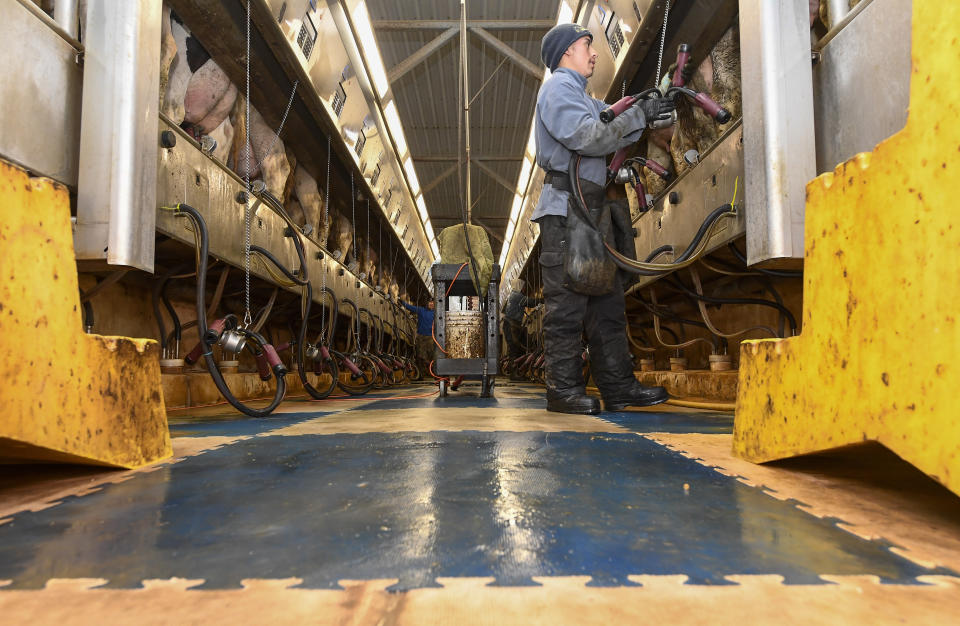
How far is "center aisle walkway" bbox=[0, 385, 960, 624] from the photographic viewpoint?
60 centimetres

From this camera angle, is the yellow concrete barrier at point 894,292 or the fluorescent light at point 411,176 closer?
the yellow concrete barrier at point 894,292

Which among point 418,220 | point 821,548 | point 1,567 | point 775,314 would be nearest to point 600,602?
point 821,548

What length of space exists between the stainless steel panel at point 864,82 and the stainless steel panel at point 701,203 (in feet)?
1.37

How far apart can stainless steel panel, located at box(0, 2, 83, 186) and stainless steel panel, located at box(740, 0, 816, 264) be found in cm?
278

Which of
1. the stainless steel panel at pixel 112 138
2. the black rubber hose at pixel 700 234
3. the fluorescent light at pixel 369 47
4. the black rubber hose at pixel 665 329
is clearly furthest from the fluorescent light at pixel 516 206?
the stainless steel panel at pixel 112 138

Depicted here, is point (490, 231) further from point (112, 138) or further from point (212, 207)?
point (112, 138)

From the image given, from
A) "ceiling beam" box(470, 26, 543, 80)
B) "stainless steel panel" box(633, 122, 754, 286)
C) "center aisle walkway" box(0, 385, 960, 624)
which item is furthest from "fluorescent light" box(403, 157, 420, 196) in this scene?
"center aisle walkway" box(0, 385, 960, 624)

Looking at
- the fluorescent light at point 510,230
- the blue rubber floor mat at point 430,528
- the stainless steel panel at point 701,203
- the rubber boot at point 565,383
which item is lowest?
the blue rubber floor mat at point 430,528

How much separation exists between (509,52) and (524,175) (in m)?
3.19

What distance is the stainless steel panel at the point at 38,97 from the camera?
5.76 feet

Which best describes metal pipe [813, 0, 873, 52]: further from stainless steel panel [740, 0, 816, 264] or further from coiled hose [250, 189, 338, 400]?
coiled hose [250, 189, 338, 400]

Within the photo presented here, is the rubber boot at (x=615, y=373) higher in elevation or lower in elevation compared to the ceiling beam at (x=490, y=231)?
lower

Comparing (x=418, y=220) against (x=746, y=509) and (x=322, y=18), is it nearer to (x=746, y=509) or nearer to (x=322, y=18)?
(x=322, y=18)

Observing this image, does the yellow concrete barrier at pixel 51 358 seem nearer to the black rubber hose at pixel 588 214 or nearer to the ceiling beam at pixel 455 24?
the black rubber hose at pixel 588 214
